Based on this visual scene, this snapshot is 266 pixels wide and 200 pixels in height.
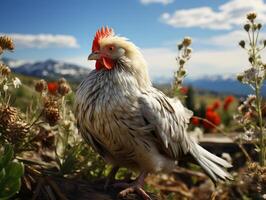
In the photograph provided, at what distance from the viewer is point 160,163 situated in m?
3.24

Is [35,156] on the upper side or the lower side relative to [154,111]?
lower

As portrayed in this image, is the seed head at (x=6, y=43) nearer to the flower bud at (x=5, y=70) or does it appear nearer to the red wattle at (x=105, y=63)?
the flower bud at (x=5, y=70)

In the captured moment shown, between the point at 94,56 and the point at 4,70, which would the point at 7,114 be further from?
the point at 94,56

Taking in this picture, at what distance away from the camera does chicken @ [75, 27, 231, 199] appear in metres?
3.00

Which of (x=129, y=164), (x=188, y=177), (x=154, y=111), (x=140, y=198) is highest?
(x=154, y=111)

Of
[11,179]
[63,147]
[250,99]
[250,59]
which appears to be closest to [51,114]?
[11,179]

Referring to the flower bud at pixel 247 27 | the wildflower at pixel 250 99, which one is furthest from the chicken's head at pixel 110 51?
the wildflower at pixel 250 99

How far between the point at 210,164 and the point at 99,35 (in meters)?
1.50

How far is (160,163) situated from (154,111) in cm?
41

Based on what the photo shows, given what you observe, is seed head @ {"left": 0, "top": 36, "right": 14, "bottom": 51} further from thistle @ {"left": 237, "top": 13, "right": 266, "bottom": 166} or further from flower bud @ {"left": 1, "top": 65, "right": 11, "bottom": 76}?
thistle @ {"left": 237, "top": 13, "right": 266, "bottom": 166}

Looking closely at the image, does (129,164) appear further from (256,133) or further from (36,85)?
(256,133)

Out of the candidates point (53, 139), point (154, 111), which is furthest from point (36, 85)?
point (154, 111)

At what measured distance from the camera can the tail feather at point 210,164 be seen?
12.2 feet

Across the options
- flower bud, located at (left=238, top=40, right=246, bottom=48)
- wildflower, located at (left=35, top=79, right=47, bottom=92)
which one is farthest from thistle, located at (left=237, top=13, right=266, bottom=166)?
wildflower, located at (left=35, top=79, right=47, bottom=92)
